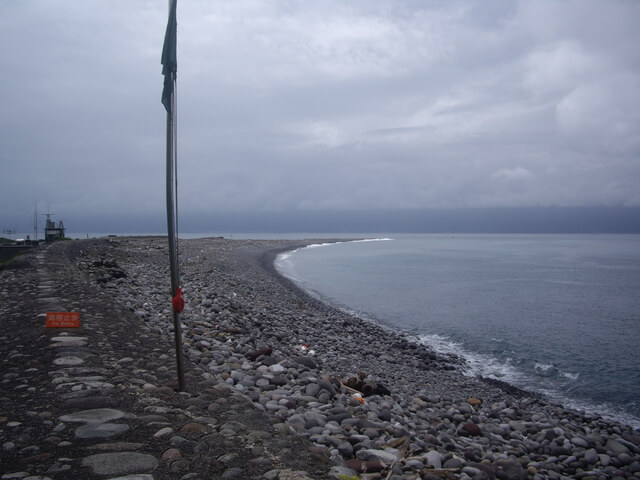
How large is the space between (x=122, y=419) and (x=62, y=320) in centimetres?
405

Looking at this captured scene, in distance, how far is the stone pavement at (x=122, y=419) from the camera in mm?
3850

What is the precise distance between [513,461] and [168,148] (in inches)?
245

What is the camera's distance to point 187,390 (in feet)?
19.2

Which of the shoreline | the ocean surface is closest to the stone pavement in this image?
the shoreline

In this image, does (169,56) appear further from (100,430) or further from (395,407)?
(395,407)

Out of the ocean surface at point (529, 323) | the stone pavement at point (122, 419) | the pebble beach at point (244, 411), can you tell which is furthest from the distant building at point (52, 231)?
the stone pavement at point (122, 419)

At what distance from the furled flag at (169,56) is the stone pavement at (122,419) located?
324cm

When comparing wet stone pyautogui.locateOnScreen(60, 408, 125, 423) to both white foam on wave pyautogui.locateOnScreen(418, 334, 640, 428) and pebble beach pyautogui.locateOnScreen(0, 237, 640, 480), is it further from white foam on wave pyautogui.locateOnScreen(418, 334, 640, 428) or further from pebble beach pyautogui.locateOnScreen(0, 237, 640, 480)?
white foam on wave pyautogui.locateOnScreen(418, 334, 640, 428)

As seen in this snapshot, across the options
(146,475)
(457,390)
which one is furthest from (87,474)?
(457,390)

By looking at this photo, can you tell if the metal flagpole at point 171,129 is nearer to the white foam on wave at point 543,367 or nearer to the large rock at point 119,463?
the large rock at point 119,463

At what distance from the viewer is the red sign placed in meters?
7.88

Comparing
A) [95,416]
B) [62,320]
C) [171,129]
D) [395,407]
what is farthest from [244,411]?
[62,320]

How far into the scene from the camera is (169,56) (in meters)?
5.11

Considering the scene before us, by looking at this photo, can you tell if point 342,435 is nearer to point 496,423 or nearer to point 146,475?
point 146,475
